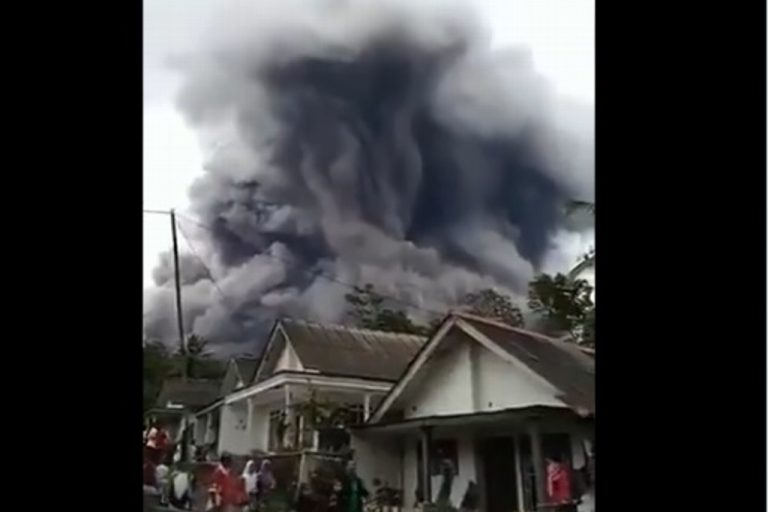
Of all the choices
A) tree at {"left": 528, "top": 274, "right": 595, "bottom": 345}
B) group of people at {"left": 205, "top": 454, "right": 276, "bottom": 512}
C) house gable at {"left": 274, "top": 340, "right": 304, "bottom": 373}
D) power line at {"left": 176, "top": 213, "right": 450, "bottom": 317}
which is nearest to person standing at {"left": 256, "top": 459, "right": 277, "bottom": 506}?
group of people at {"left": 205, "top": 454, "right": 276, "bottom": 512}

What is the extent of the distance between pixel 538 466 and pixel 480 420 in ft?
0.26

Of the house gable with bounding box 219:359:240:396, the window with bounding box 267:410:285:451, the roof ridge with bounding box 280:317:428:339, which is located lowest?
the window with bounding box 267:410:285:451

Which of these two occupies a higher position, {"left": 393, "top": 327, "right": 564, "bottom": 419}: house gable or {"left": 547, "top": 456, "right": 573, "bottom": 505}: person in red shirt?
{"left": 393, "top": 327, "right": 564, "bottom": 419}: house gable

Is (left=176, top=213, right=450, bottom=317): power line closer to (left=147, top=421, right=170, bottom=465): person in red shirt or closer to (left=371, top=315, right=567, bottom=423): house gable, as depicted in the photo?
(left=371, top=315, right=567, bottom=423): house gable

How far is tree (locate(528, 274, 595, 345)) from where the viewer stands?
1.13 metres

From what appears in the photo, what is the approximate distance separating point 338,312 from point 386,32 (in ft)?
1.01

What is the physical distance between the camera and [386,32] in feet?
3.67

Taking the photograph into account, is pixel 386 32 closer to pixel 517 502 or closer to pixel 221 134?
pixel 221 134

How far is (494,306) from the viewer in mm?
1138

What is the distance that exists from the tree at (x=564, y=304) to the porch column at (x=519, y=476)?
13cm

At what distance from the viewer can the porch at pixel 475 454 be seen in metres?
1.11

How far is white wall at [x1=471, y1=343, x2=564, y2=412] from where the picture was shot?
1137mm
